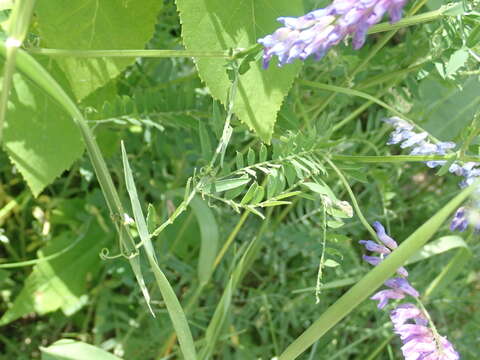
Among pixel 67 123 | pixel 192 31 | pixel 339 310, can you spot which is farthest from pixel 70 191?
pixel 339 310

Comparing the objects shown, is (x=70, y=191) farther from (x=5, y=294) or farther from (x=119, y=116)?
(x=119, y=116)

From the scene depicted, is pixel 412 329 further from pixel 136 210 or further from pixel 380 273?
pixel 136 210

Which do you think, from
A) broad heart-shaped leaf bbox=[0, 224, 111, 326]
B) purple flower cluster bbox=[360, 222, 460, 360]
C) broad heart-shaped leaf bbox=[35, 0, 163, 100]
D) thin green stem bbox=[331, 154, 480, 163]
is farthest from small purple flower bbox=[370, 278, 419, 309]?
broad heart-shaped leaf bbox=[0, 224, 111, 326]

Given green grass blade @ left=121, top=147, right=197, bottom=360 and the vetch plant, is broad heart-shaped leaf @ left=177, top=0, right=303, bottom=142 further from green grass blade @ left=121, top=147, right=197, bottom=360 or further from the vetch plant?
green grass blade @ left=121, top=147, right=197, bottom=360

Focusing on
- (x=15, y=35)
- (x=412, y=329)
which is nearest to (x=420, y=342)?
(x=412, y=329)

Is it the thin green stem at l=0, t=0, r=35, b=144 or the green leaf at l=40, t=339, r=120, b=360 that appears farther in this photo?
the green leaf at l=40, t=339, r=120, b=360
